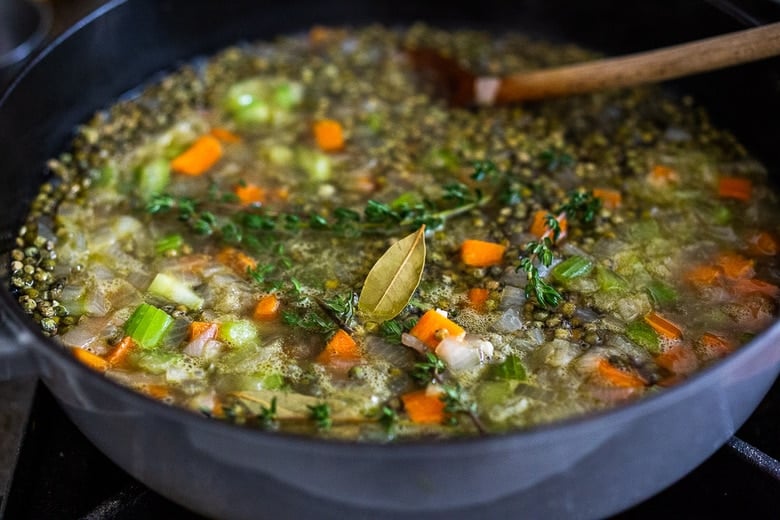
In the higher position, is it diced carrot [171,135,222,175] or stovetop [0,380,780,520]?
diced carrot [171,135,222,175]

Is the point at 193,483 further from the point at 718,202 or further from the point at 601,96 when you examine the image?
the point at 601,96

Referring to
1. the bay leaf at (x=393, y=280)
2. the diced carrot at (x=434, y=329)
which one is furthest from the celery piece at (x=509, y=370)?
the bay leaf at (x=393, y=280)

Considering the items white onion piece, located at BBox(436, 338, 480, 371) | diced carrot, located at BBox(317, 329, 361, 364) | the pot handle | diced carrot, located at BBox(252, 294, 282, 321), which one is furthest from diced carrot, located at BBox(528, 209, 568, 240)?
the pot handle

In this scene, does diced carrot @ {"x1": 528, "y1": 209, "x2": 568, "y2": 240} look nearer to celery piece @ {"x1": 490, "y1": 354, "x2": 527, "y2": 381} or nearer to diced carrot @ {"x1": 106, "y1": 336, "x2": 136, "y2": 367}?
celery piece @ {"x1": 490, "y1": 354, "x2": 527, "y2": 381}

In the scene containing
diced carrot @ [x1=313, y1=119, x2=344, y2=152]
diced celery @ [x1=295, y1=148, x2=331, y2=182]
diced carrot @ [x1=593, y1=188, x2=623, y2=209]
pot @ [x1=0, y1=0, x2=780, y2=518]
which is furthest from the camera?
diced carrot @ [x1=313, y1=119, x2=344, y2=152]

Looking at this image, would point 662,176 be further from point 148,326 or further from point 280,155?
point 148,326

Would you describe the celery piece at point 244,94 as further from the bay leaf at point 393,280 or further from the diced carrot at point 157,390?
the diced carrot at point 157,390

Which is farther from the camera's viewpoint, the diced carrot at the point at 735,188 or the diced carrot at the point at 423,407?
the diced carrot at the point at 735,188
